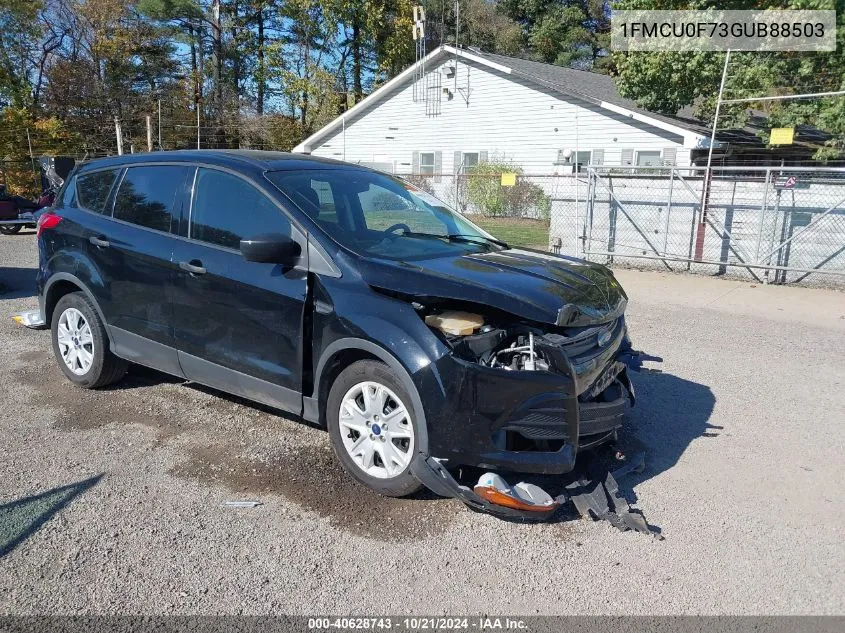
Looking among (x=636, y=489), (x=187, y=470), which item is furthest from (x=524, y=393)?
(x=187, y=470)

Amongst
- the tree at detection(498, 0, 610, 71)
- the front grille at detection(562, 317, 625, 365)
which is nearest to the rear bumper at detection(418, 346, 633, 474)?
the front grille at detection(562, 317, 625, 365)

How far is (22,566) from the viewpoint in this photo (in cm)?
314

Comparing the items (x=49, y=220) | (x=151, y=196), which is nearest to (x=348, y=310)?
(x=151, y=196)

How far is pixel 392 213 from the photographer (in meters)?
4.73

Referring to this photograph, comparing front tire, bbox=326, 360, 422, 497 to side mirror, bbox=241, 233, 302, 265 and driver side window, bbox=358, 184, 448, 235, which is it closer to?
side mirror, bbox=241, 233, 302, 265

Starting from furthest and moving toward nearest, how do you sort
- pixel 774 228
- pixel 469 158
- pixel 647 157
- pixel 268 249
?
pixel 469 158 < pixel 647 157 < pixel 774 228 < pixel 268 249

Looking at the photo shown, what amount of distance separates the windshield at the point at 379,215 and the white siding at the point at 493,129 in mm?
16726

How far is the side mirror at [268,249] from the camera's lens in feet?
12.7

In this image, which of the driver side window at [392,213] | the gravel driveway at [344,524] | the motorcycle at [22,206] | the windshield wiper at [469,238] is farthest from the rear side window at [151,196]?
the motorcycle at [22,206]

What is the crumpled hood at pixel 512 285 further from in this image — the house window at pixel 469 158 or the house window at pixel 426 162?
the house window at pixel 426 162

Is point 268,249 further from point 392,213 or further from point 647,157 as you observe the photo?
point 647,157

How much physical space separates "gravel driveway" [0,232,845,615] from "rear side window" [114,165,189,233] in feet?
4.63

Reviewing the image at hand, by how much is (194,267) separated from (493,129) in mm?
20880

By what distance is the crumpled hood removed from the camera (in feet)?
11.5
